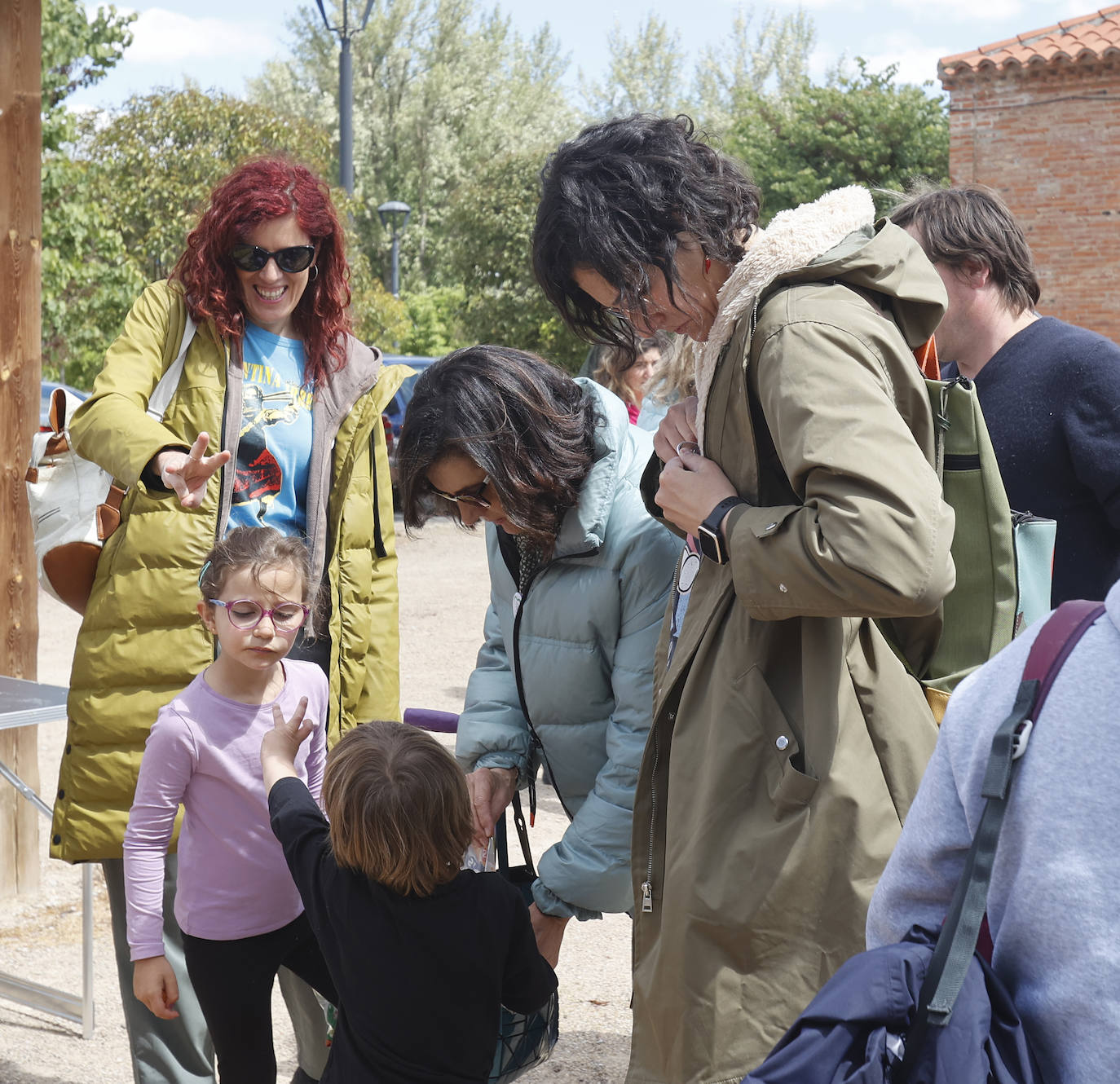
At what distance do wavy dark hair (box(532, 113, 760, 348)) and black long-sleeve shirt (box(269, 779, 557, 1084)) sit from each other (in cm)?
98

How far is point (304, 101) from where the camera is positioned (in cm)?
3628

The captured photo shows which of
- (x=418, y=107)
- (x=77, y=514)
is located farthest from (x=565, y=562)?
(x=418, y=107)

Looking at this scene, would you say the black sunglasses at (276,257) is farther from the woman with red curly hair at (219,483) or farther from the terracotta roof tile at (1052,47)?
the terracotta roof tile at (1052,47)

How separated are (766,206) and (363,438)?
25.4 metres

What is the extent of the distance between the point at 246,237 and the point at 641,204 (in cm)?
139

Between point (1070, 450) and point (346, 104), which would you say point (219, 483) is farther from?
point (346, 104)

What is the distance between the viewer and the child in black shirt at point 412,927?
1.96 m

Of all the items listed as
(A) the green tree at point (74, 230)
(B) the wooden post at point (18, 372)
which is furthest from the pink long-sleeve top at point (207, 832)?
(A) the green tree at point (74, 230)

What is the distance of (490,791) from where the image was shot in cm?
233

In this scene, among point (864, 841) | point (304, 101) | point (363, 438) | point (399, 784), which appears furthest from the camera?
point (304, 101)

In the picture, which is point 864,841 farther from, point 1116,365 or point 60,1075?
point 60,1075

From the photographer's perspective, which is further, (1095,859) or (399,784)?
(399,784)

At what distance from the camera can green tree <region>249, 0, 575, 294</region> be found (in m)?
35.4

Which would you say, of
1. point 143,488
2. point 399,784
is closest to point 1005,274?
point 399,784
